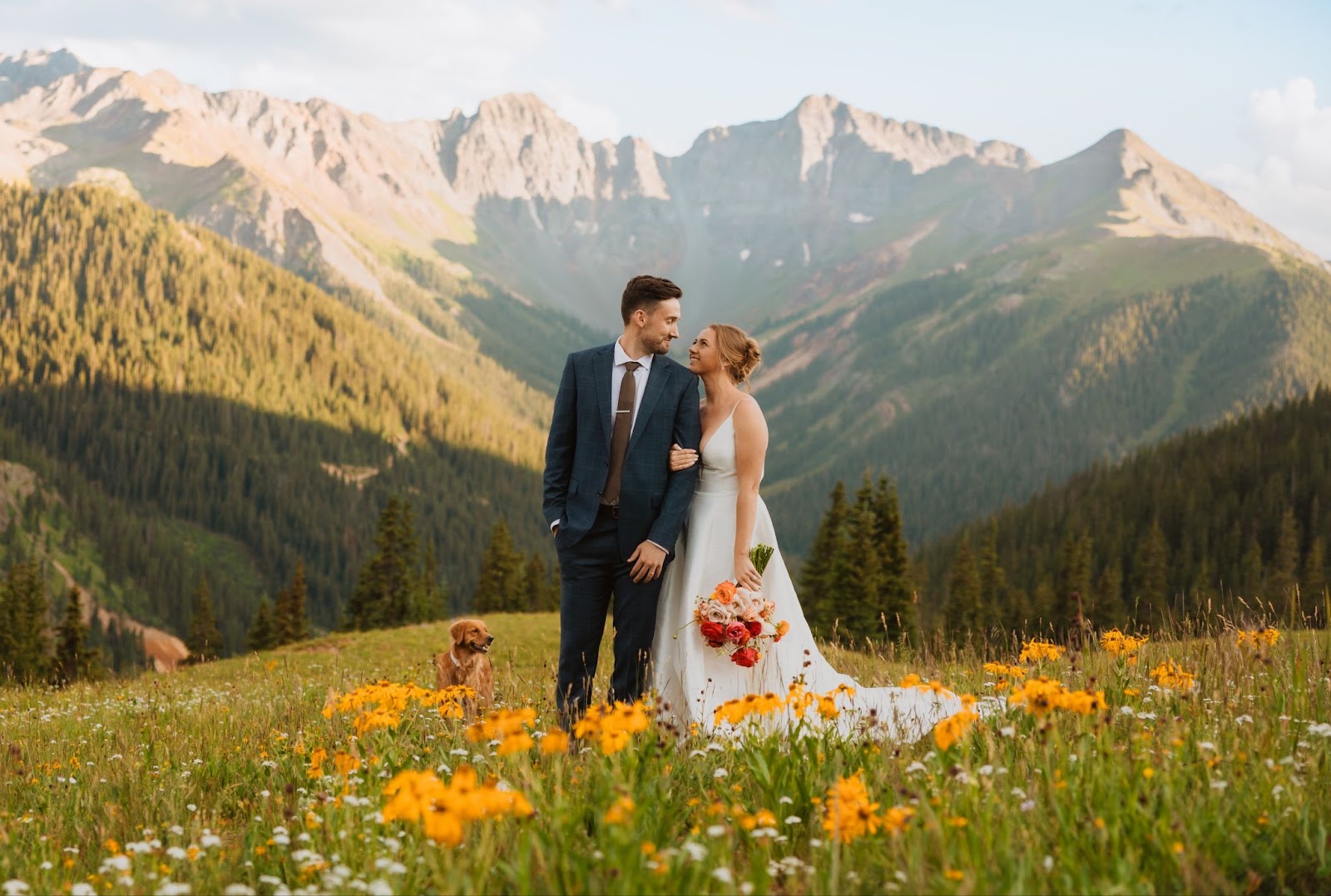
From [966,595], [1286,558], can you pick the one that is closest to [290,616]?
[966,595]

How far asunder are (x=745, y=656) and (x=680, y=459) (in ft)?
5.35

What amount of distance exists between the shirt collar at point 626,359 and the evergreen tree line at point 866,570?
3766cm

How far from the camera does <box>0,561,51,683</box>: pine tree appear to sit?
193ft

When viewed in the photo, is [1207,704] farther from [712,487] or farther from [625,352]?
[625,352]

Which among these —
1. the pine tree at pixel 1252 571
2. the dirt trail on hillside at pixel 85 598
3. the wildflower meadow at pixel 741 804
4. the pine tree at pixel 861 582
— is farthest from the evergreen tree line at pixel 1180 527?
the dirt trail on hillside at pixel 85 598

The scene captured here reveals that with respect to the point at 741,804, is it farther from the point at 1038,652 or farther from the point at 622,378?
the point at 1038,652

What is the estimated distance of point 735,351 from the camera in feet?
25.4

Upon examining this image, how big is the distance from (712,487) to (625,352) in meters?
1.36

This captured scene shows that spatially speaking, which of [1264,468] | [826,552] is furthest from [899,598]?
[1264,468]

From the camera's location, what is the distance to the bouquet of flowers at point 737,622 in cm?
730

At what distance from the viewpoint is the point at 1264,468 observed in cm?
12194

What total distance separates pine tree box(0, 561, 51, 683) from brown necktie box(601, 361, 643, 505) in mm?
61590

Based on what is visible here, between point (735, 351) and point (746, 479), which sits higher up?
point (735, 351)

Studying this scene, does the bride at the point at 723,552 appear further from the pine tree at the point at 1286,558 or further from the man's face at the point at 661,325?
the pine tree at the point at 1286,558
